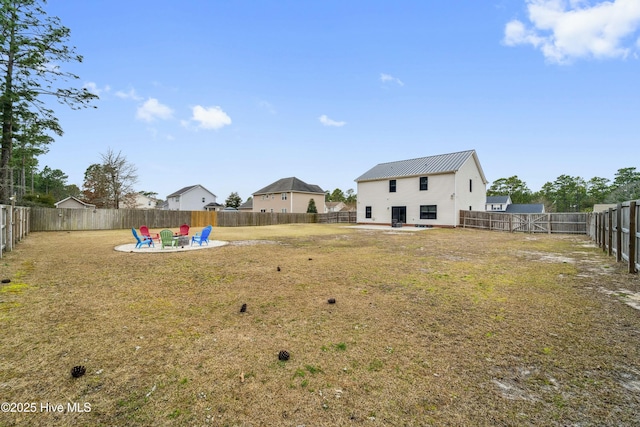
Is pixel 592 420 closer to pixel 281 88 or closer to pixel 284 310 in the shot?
pixel 284 310

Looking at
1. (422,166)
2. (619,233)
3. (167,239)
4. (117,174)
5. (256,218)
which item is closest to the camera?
(619,233)

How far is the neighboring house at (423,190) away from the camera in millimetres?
25219

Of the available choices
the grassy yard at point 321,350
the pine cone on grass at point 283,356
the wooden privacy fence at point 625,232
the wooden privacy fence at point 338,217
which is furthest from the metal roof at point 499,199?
the pine cone on grass at point 283,356

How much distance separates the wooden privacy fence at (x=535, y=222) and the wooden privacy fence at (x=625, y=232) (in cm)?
1219

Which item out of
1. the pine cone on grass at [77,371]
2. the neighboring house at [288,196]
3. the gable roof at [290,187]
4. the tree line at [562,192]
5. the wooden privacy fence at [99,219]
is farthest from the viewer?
the tree line at [562,192]

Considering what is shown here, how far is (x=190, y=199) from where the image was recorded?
5184 cm

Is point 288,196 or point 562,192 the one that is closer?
point 288,196

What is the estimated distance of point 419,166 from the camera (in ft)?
93.1

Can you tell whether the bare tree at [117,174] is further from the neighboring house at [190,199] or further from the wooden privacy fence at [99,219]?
the neighboring house at [190,199]

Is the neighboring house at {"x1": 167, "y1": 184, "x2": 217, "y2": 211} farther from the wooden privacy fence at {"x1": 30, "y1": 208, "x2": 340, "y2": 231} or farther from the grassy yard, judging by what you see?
the grassy yard

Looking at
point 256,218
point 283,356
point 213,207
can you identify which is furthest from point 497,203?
point 283,356

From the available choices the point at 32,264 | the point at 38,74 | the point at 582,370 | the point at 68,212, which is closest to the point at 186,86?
the point at 38,74

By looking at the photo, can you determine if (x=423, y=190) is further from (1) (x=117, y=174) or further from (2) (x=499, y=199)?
(2) (x=499, y=199)

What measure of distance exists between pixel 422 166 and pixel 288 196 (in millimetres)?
20966
